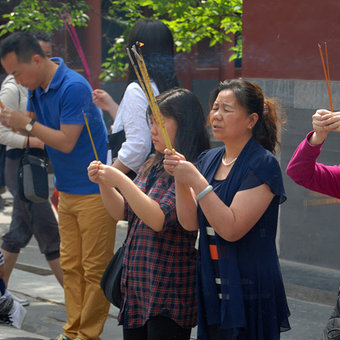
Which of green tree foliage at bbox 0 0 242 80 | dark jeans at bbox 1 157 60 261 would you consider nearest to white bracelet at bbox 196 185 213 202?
dark jeans at bbox 1 157 60 261

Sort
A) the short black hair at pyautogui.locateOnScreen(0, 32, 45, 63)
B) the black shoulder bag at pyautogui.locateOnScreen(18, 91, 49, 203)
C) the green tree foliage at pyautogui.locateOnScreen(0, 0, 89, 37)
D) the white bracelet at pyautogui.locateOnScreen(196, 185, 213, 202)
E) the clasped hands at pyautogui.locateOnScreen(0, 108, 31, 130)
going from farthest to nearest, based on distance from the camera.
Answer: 1. the green tree foliage at pyautogui.locateOnScreen(0, 0, 89, 37)
2. the black shoulder bag at pyautogui.locateOnScreen(18, 91, 49, 203)
3. the short black hair at pyautogui.locateOnScreen(0, 32, 45, 63)
4. the clasped hands at pyautogui.locateOnScreen(0, 108, 31, 130)
5. the white bracelet at pyautogui.locateOnScreen(196, 185, 213, 202)

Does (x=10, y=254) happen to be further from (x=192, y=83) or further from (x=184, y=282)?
(x=192, y=83)

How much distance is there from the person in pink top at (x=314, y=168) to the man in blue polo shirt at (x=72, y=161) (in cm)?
161

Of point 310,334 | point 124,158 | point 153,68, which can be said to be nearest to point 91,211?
point 124,158

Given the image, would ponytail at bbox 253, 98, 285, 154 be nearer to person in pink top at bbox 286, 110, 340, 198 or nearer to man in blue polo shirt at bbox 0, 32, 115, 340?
person in pink top at bbox 286, 110, 340, 198

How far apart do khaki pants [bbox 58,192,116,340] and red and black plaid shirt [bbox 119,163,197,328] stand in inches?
36.9

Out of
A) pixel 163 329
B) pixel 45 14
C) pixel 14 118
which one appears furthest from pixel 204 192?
pixel 45 14

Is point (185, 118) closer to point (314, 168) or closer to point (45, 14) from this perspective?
point (314, 168)

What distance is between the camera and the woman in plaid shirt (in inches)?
114

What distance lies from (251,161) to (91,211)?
158 cm

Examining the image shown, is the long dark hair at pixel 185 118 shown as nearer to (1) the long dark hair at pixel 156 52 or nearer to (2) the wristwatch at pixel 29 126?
(1) the long dark hair at pixel 156 52

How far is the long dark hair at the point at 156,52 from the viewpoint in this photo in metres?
3.79

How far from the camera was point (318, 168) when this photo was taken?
2.67 metres

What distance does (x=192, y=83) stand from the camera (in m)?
7.54
